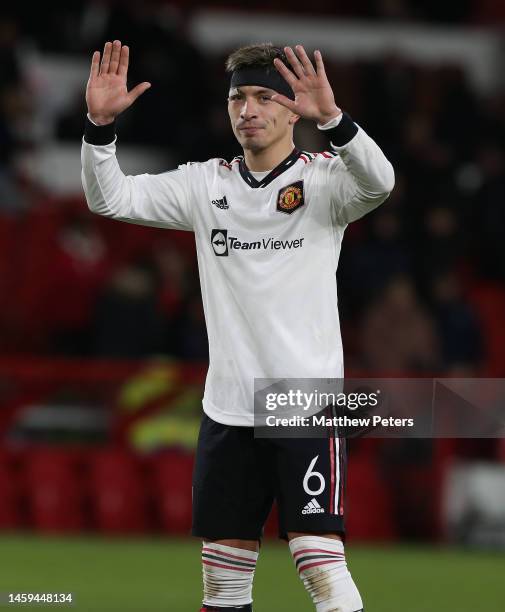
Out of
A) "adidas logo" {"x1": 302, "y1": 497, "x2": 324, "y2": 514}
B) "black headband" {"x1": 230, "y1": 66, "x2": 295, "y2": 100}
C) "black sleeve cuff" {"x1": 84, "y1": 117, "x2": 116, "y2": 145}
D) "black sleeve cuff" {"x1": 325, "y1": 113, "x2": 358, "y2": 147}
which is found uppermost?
"black headband" {"x1": 230, "y1": 66, "x2": 295, "y2": 100}

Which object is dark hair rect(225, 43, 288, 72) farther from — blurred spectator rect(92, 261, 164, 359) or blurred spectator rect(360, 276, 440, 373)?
blurred spectator rect(360, 276, 440, 373)

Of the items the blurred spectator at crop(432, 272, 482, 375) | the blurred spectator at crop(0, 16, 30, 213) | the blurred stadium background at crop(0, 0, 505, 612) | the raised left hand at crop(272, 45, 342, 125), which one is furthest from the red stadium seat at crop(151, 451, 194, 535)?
the raised left hand at crop(272, 45, 342, 125)

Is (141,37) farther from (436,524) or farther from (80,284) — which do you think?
(436,524)

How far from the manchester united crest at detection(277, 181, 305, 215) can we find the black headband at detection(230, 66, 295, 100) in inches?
14.4

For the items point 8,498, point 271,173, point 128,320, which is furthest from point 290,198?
point 128,320

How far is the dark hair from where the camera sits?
553 cm

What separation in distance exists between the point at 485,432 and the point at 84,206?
24.8 ft

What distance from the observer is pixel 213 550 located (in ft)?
17.7

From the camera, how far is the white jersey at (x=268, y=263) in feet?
17.6

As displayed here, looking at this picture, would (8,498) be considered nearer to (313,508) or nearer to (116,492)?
(116,492)

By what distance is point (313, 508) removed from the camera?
5.24 metres

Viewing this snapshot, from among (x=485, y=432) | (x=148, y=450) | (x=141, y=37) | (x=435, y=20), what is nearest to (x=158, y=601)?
(x=485, y=432)

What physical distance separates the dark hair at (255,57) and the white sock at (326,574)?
1769mm

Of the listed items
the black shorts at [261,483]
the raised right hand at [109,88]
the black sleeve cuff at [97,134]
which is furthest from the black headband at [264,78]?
the black shorts at [261,483]
